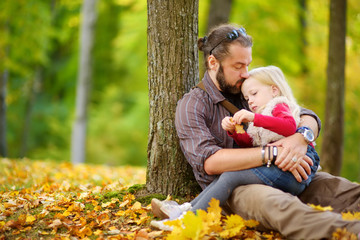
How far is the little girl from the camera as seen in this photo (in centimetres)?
316

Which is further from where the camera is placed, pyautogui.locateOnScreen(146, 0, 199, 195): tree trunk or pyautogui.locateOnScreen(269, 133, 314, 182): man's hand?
pyautogui.locateOnScreen(146, 0, 199, 195): tree trunk

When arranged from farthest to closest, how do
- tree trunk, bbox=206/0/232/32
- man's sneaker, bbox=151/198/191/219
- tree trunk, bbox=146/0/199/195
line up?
tree trunk, bbox=206/0/232/32
tree trunk, bbox=146/0/199/195
man's sneaker, bbox=151/198/191/219

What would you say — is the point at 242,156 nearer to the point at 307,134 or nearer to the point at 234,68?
the point at 307,134

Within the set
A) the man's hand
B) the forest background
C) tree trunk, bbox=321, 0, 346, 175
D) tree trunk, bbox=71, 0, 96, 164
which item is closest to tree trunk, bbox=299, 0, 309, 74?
the forest background

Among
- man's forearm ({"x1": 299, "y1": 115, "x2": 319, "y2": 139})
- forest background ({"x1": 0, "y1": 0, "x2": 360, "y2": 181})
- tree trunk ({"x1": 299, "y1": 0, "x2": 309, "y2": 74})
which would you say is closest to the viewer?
man's forearm ({"x1": 299, "y1": 115, "x2": 319, "y2": 139})

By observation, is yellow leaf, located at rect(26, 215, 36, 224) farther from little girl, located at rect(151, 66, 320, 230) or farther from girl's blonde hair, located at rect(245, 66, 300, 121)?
girl's blonde hair, located at rect(245, 66, 300, 121)

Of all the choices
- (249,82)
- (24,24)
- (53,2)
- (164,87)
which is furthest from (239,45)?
(53,2)

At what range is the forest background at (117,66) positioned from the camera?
11812 mm

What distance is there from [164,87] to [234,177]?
1.20m

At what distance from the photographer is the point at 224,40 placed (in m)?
3.69

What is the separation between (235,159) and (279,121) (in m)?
0.47

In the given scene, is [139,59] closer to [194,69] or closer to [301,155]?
[194,69]

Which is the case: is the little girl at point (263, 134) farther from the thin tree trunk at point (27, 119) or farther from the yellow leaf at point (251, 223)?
the thin tree trunk at point (27, 119)

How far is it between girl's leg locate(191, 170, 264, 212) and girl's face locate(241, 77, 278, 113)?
651 mm
